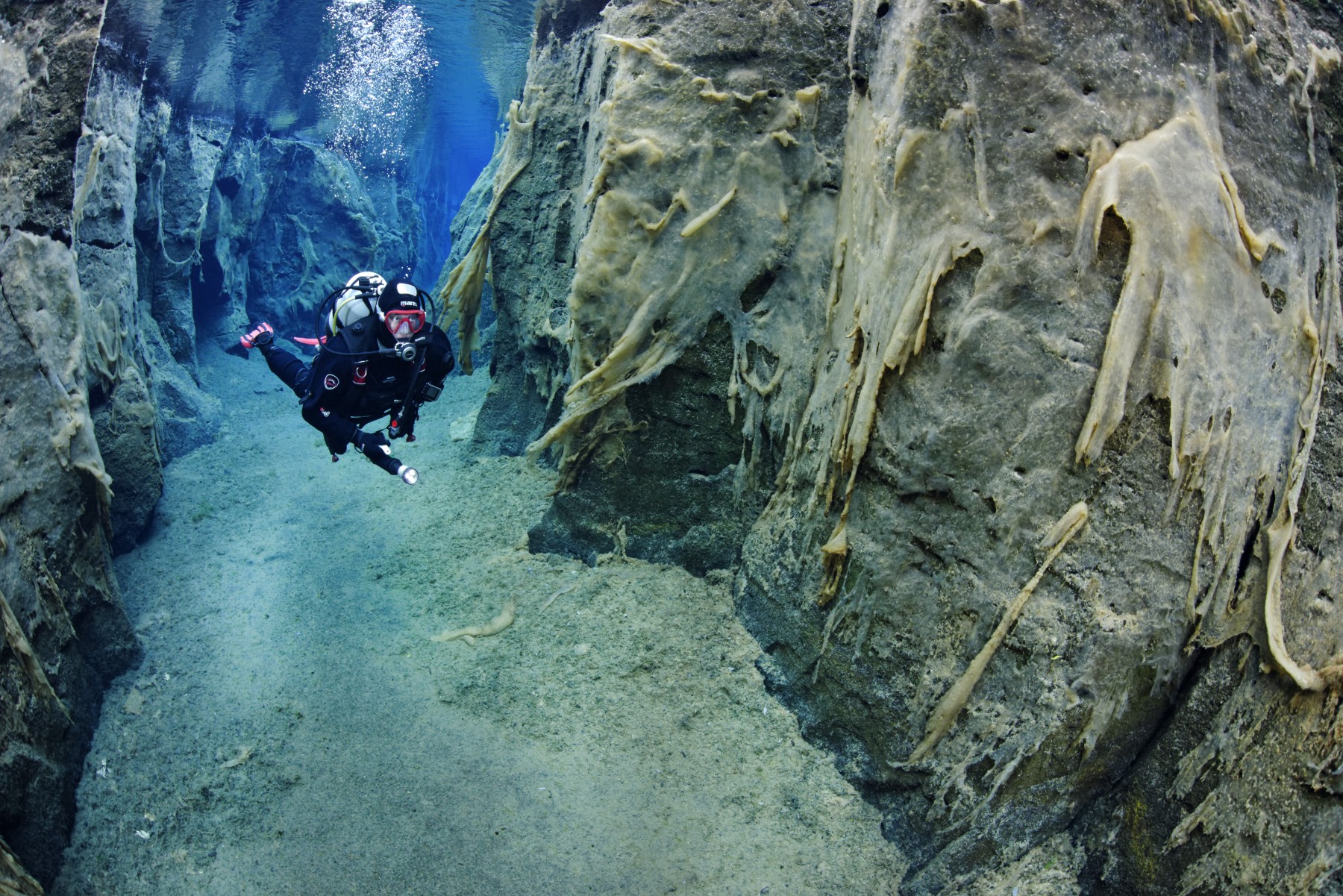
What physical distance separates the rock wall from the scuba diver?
1.06 meters

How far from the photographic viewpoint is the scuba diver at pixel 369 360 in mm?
3578

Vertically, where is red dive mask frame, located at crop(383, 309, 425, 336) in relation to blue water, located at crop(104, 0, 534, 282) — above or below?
below

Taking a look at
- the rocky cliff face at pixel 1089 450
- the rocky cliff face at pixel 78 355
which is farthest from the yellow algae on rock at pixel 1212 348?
the rocky cliff face at pixel 78 355

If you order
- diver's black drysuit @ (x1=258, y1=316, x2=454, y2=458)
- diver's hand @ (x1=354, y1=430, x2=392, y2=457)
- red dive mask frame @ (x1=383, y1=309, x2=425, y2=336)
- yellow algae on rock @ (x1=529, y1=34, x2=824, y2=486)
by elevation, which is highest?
yellow algae on rock @ (x1=529, y1=34, x2=824, y2=486)

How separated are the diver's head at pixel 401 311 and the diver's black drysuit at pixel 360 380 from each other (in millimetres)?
58

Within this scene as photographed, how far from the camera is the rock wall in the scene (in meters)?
2.62

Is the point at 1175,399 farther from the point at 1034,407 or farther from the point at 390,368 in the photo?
the point at 390,368

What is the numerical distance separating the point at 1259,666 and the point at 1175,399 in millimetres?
892

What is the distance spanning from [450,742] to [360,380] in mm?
1994

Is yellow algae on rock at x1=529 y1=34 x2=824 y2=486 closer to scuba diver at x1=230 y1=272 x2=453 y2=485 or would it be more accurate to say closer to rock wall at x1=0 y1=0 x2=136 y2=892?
scuba diver at x1=230 y1=272 x2=453 y2=485

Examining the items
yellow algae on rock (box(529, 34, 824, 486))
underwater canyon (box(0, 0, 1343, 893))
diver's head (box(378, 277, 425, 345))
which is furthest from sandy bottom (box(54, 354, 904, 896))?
diver's head (box(378, 277, 425, 345))

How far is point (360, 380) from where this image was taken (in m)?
3.69

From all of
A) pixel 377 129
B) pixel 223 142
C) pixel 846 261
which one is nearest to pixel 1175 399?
pixel 846 261

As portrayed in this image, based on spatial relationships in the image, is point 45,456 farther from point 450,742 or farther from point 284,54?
point 284,54
